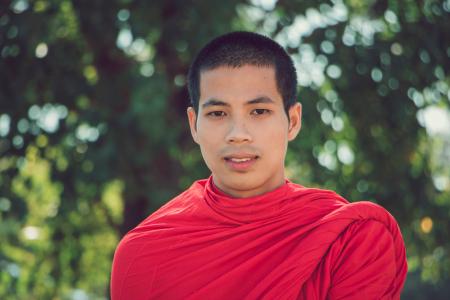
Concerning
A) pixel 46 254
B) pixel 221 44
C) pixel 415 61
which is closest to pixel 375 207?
pixel 221 44

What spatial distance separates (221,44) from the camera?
266 cm

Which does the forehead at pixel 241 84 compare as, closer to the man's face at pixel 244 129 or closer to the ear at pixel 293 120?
the man's face at pixel 244 129

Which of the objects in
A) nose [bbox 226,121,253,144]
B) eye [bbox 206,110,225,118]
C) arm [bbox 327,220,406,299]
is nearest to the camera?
arm [bbox 327,220,406,299]

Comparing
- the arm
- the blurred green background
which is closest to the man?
the arm

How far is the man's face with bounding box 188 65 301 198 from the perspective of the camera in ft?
8.04

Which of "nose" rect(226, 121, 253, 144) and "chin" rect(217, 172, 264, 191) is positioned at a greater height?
"nose" rect(226, 121, 253, 144)

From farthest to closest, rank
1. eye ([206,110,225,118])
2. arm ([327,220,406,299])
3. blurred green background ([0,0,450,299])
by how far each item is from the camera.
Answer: blurred green background ([0,0,450,299]) → eye ([206,110,225,118]) → arm ([327,220,406,299])

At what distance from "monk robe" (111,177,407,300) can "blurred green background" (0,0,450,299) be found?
2787mm

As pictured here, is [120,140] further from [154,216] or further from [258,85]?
[258,85]

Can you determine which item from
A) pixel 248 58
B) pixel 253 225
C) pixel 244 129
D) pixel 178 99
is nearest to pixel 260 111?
pixel 244 129

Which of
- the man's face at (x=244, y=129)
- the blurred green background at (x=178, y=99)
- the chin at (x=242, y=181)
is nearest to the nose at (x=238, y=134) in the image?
the man's face at (x=244, y=129)

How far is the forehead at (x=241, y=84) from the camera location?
8.11 ft

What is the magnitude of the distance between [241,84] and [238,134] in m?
0.19

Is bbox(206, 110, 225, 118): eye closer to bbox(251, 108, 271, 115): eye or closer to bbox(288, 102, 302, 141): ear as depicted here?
bbox(251, 108, 271, 115): eye
